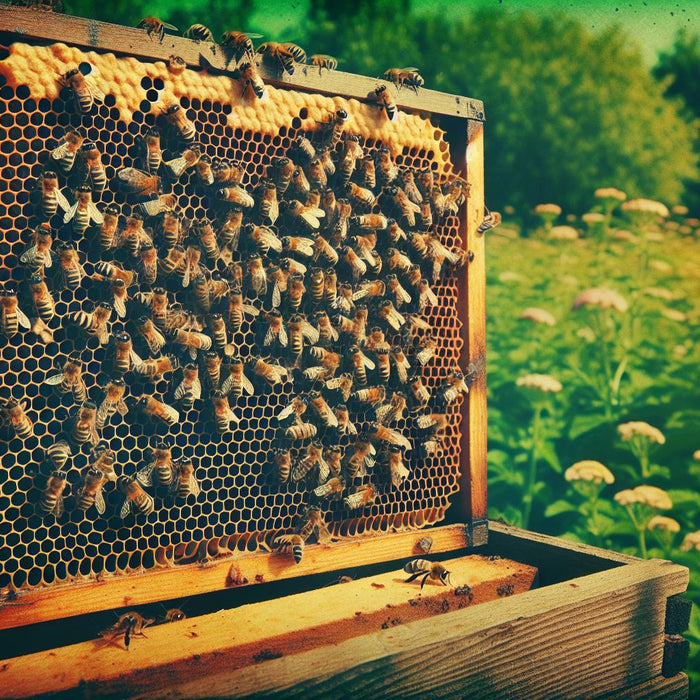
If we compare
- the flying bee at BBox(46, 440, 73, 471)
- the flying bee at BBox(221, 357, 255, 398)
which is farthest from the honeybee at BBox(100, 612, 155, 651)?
the flying bee at BBox(221, 357, 255, 398)

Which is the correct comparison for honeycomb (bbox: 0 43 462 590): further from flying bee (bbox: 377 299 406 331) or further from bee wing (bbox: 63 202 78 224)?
flying bee (bbox: 377 299 406 331)

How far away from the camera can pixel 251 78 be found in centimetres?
342

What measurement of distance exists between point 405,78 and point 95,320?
2.16 m

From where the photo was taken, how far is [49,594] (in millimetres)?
2947

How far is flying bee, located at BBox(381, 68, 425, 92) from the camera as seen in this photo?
4016mm

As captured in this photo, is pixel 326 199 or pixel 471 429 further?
pixel 471 429

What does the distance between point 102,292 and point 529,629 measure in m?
2.21

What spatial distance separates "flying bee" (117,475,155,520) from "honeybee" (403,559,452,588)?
140 centimetres

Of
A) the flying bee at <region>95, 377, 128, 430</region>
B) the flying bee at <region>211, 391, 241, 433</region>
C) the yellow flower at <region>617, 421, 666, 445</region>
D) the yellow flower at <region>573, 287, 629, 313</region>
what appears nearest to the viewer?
the flying bee at <region>95, 377, 128, 430</region>

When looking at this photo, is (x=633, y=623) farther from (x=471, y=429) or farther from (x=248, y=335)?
(x=248, y=335)

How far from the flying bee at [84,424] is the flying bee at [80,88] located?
1.20 meters

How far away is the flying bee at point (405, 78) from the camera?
4.02m

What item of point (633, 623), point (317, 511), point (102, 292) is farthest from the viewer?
point (317, 511)

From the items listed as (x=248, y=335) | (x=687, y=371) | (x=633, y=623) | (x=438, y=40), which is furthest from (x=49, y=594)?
(x=438, y=40)
